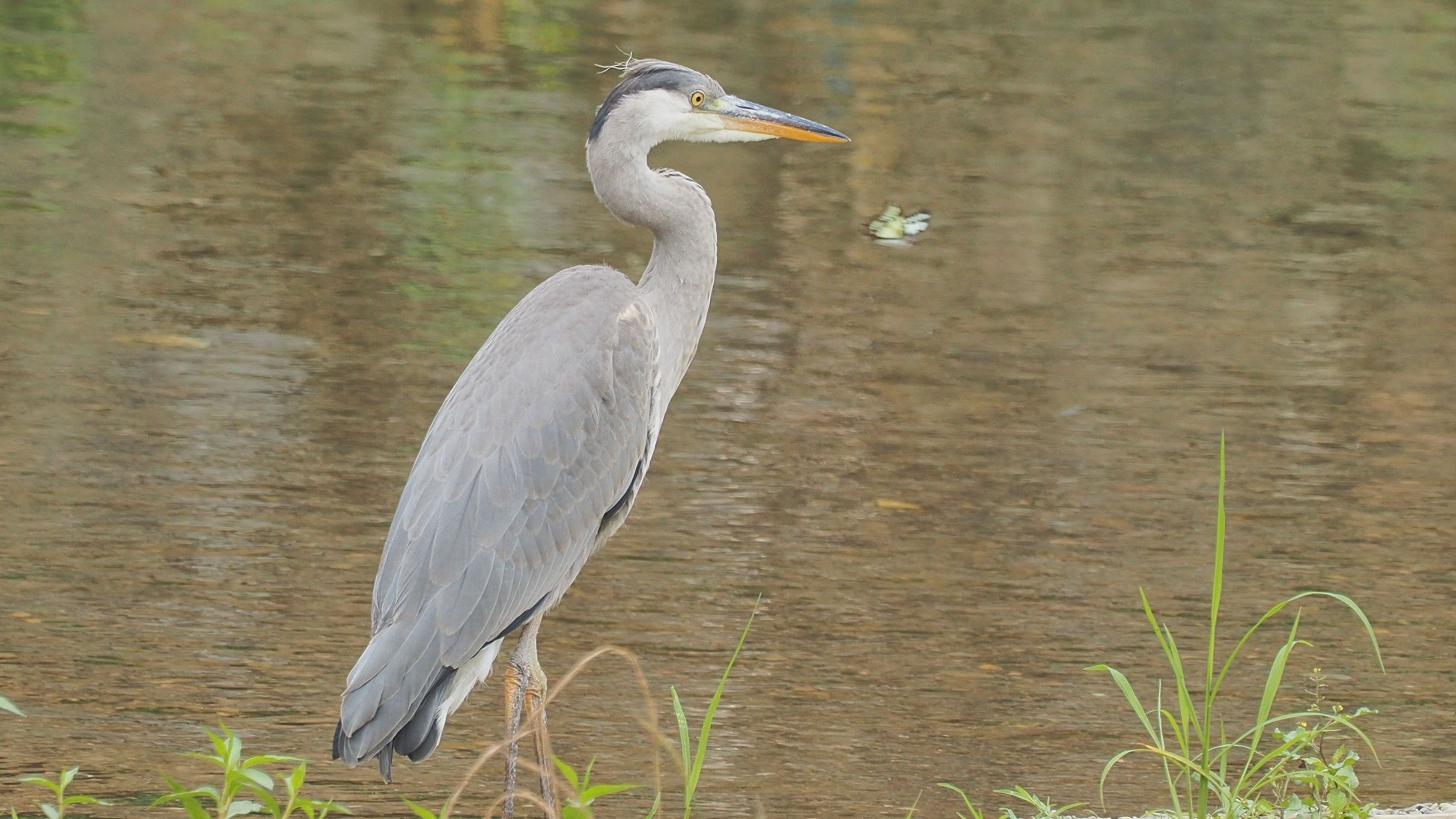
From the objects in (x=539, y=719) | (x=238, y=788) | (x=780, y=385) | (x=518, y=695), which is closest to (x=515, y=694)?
(x=518, y=695)

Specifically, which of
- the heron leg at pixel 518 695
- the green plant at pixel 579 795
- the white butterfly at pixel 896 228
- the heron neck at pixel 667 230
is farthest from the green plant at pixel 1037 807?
the white butterfly at pixel 896 228

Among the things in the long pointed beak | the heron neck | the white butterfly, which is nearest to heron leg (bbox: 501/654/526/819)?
the heron neck

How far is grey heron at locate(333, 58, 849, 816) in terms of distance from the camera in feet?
12.7

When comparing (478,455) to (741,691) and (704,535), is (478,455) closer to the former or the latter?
(741,691)

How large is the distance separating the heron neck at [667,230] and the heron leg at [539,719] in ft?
2.61

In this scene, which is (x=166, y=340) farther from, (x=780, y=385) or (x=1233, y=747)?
(x=1233, y=747)

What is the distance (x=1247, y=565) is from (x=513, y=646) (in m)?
2.15

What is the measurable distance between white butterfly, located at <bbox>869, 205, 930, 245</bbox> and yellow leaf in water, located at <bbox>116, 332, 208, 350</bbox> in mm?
3007

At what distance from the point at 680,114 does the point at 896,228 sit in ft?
12.4

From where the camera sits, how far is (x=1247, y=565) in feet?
18.9

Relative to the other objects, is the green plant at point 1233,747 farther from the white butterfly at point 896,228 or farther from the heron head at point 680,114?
the white butterfly at point 896,228

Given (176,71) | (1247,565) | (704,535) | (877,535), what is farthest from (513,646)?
(176,71)

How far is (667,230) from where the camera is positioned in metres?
4.76

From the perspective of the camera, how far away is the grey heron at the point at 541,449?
388 cm
